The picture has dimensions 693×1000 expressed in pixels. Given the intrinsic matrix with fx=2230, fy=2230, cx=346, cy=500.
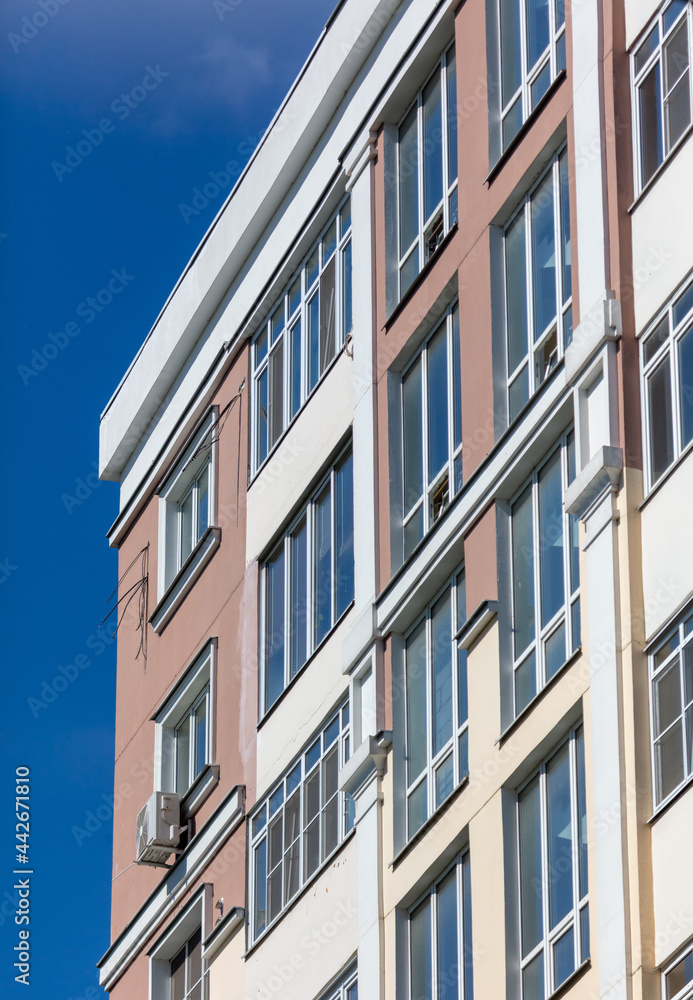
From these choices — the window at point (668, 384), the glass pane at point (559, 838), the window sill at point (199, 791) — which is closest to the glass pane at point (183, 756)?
the window sill at point (199, 791)

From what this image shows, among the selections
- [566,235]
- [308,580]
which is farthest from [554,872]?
[308,580]

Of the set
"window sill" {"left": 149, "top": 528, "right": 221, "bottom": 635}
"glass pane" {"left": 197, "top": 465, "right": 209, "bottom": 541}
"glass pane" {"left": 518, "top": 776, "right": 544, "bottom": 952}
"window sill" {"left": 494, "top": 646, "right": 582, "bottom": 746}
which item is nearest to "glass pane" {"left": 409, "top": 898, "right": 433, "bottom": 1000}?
"glass pane" {"left": 518, "top": 776, "right": 544, "bottom": 952}

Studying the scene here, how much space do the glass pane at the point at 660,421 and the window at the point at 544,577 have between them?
154cm

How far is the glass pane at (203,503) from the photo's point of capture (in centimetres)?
3434

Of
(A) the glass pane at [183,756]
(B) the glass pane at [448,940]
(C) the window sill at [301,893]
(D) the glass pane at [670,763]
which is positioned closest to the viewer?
(D) the glass pane at [670,763]

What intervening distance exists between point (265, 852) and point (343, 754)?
2.88m

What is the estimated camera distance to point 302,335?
31.1 m

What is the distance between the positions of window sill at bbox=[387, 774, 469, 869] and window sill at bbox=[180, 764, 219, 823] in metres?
7.15

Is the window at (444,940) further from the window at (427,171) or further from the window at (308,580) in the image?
the window at (427,171)

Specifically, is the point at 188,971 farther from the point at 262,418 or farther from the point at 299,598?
the point at 262,418

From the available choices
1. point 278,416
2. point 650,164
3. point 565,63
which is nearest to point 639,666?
point 650,164

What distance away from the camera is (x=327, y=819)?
27.5 meters

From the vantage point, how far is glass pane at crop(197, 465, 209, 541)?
34344 millimetres

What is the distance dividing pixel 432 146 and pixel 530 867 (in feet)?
32.8
